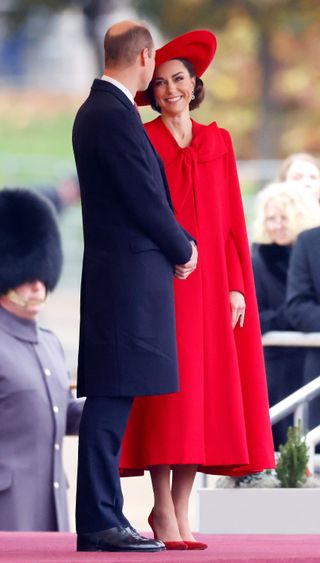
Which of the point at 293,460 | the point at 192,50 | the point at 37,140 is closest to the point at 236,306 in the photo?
the point at 192,50

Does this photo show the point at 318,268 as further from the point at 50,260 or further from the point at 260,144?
the point at 260,144

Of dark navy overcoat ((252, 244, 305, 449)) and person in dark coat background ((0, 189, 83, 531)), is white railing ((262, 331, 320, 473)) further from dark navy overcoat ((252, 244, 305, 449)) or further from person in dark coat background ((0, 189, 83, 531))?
person in dark coat background ((0, 189, 83, 531))

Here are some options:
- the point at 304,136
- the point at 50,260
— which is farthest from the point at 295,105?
the point at 50,260

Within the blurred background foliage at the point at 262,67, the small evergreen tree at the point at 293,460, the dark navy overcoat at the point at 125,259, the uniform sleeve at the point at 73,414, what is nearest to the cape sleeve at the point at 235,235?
the dark navy overcoat at the point at 125,259

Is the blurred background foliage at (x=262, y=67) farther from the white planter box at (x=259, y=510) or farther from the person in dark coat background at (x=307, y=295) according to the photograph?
the white planter box at (x=259, y=510)

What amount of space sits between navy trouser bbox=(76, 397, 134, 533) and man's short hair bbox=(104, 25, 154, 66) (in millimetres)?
905

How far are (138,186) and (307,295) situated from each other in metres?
2.58

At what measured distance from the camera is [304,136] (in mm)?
Result: 20219

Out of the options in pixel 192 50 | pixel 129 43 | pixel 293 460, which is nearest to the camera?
pixel 129 43

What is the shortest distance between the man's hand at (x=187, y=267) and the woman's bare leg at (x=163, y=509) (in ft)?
1.75

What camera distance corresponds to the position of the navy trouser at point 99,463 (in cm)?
454

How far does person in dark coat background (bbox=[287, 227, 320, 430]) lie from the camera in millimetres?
6988

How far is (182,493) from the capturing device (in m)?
4.89

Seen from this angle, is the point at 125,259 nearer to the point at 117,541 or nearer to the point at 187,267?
the point at 187,267
